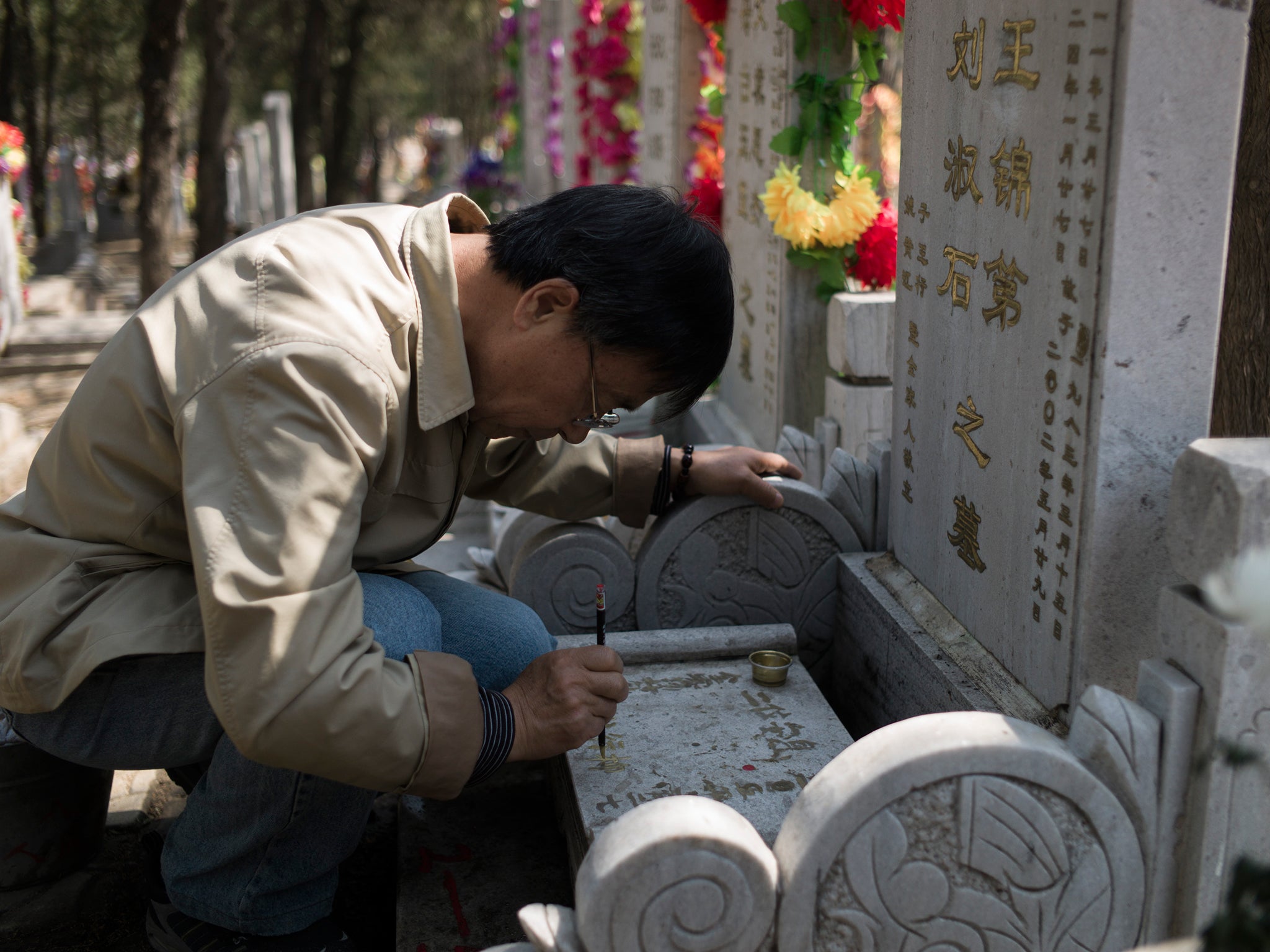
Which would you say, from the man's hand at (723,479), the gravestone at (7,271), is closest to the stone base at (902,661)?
the man's hand at (723,479)

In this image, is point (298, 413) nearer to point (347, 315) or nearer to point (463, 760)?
point (347, 315)

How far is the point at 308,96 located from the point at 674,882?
1523cm

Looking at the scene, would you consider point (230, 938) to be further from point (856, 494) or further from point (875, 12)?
point (875, 12)

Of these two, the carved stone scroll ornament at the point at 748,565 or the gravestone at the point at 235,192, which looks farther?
the gravestone at the point at 235,192

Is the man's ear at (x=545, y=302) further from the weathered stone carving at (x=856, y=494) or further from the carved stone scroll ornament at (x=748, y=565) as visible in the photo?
the weathered stone carving at (x=856, y=494)

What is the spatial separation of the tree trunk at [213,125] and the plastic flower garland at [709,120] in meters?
5.48

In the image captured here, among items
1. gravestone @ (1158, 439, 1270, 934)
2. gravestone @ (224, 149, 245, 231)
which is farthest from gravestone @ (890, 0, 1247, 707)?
gravestone @ (224, 149, 245, 231)

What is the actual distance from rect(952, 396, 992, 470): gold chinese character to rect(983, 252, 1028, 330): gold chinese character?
18cm

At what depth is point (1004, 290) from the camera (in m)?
2.08

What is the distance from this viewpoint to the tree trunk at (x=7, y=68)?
1407cm

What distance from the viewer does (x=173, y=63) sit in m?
8.69

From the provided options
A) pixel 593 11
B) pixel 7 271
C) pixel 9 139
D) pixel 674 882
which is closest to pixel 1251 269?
pixel 674 882

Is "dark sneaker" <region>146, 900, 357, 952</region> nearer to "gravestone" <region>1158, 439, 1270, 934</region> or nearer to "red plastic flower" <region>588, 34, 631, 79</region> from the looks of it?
"gravestone" <region>1158, 439, 1270, 934</region>

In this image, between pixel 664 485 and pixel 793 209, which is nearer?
pixel 664 485
